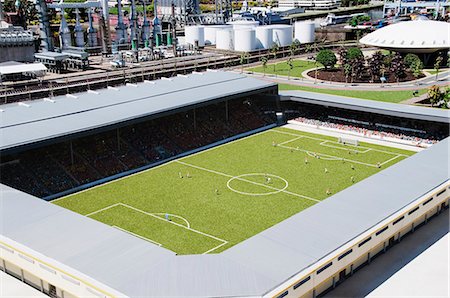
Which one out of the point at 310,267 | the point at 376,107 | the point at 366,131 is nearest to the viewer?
the point at 310,267

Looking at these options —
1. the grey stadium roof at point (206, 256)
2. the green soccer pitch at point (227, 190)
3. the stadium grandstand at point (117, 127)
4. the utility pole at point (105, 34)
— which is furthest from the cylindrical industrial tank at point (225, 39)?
the grey stadium roof at point (206, 256)

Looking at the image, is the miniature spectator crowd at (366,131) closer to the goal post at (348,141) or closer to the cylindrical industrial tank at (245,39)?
the goal post at (348,141)

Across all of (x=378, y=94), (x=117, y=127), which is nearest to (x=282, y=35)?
(x=378, y=94)

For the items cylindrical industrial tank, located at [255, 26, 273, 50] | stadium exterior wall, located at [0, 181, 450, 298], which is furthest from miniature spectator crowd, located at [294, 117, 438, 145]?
cylindrical industrial tank, located at [255, 26, 273, 50]

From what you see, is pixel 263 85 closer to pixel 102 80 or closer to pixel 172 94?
pixel 172 94

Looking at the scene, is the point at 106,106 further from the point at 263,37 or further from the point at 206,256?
the point at 263,37
